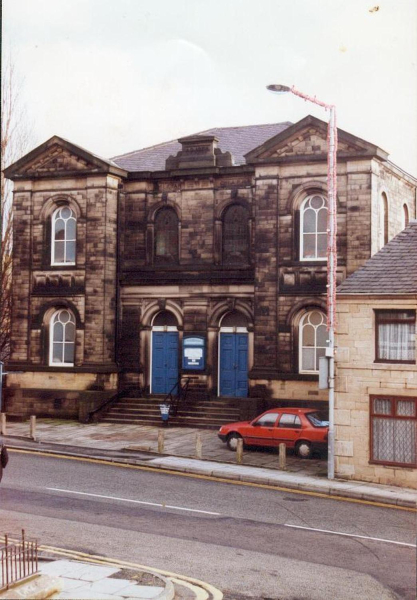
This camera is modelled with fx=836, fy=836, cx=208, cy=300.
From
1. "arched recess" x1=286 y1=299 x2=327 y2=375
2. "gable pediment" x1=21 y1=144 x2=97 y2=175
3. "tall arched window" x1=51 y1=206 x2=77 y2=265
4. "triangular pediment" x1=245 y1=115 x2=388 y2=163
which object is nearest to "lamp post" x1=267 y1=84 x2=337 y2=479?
"triangular pediment" x1=245 y1=115 x2=388 y2=163

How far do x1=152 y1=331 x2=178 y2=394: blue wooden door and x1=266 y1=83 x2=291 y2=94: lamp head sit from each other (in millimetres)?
15007

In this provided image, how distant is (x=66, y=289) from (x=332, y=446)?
48.6 feet

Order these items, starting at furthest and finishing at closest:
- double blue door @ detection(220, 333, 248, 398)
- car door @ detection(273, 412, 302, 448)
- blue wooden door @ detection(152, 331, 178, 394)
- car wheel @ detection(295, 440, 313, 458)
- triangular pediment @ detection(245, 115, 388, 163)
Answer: blue wooden door @ detection(152, 331, 178, 394) → double blue door @ detection(220, 333, 248, 398) → triangular pediment @ detection(245, 115, 388, 163) → car door @ detection(273, 412, 302, 448) → car wheel @ detection(295, 440, 313, 458)

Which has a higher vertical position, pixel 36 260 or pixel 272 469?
pixel 36 260

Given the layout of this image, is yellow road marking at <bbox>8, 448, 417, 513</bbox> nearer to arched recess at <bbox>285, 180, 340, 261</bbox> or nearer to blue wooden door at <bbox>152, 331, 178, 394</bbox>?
blue wooden door at <bbox>152, 331, 178, 394</bbox>

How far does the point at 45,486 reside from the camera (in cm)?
1838

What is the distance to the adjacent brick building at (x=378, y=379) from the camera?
787 inches

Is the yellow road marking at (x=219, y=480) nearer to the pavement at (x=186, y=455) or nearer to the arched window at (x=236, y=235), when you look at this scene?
the pavement at (x=186, y=455)

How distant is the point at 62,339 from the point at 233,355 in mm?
6731

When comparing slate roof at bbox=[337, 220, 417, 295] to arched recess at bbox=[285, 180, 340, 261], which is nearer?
slate roof at bbox=[337, 220, 417, 295]

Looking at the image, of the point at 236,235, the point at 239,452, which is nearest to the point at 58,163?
the point at 236,235

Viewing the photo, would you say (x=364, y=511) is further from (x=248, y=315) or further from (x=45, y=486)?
(x=248, y=315)

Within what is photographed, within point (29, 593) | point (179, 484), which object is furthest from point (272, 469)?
point (29, 593)

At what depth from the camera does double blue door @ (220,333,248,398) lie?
30.8m
